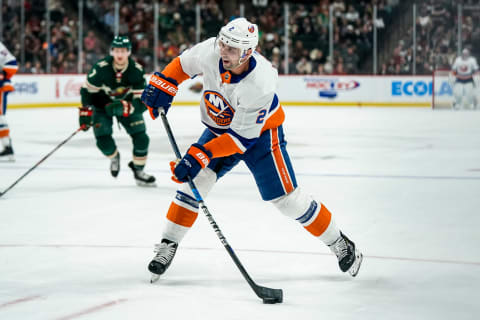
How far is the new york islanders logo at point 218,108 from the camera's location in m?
3.41

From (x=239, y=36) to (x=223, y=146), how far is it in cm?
45

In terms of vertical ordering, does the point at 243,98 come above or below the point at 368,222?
above

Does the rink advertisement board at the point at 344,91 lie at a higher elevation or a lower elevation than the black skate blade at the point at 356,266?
lower

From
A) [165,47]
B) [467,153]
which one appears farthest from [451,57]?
[467,153]

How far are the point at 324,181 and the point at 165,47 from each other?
12.7 metres

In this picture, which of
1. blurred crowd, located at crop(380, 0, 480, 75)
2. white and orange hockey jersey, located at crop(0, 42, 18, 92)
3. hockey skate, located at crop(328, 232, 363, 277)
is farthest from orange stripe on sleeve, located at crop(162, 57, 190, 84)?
blurred crowd, located at crop(380, 0, 480, 75)

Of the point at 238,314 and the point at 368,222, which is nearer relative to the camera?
the point at 238,314

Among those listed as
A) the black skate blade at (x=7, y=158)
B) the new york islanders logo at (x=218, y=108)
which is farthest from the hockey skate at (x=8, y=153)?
the new york islanders logo at (x=218, y=108)

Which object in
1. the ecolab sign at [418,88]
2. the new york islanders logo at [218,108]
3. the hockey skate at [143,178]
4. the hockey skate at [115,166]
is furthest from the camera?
the ecolab sign at [418,88]

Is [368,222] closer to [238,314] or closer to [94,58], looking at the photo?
[238,314]

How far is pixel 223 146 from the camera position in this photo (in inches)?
128

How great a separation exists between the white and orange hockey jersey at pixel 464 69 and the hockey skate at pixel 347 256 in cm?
1467

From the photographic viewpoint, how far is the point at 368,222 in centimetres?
501

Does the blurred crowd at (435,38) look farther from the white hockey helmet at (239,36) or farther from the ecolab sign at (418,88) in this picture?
the white hockey helmet at (239,36)
